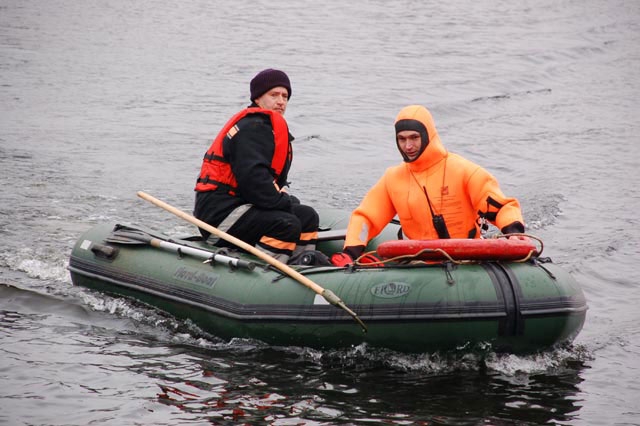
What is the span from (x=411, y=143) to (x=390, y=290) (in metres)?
1.04

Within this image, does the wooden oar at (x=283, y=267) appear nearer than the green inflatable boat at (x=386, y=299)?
No

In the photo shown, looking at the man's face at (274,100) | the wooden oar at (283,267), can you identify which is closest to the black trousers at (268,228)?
the wooden oar at (283,267)

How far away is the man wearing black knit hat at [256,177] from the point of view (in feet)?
22.9

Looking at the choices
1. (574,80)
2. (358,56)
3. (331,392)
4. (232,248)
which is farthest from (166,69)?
(331,392)

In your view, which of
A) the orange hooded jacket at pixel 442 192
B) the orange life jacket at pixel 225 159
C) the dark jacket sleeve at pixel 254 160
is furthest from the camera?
the orange life jacket at pixel 225 159

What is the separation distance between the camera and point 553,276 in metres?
6.00

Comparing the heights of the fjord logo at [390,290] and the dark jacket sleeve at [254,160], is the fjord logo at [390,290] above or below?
below

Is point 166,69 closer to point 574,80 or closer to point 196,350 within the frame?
point 574,80

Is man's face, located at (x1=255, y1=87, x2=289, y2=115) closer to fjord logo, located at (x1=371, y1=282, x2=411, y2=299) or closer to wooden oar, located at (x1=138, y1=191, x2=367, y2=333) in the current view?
wooden oar, located at (x1=138, y1=191, x2=367, y2=333)

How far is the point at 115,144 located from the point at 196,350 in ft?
24.9

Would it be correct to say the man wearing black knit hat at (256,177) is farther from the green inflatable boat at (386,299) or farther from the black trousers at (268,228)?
the green inflatable boat at (386,299)

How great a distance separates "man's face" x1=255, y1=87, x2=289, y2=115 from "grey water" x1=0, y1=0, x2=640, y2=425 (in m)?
1.73

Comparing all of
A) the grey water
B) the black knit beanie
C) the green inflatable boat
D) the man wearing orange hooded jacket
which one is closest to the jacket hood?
the man wearing orange hooded jacket

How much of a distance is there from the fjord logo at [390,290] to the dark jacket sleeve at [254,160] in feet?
4.25
